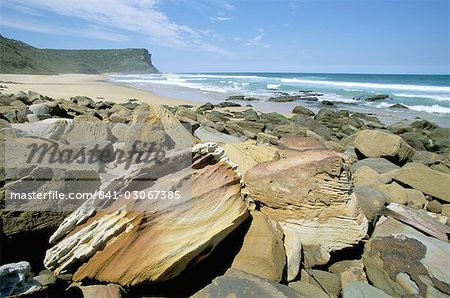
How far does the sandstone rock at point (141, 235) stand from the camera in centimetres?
208

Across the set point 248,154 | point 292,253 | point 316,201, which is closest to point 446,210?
point 316,201

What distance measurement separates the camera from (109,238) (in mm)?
→ 2121

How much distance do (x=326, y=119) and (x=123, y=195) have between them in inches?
481

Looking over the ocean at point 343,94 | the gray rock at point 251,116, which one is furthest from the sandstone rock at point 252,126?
the ocean at point 343,94

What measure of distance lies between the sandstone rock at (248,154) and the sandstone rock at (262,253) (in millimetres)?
1018

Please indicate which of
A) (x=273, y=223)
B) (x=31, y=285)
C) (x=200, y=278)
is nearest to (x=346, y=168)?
(x=273, y=223)

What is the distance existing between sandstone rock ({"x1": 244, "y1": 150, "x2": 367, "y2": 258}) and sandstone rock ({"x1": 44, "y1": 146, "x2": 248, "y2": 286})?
0.75 m

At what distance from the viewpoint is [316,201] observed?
117 inches

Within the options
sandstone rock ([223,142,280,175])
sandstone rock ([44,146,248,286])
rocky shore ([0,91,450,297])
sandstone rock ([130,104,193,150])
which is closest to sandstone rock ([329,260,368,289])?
rocky shore ([0,91,450,297])

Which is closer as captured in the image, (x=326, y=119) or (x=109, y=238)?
(x=109, y=238)

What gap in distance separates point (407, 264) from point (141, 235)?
216 cm

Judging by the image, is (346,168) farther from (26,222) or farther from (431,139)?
(431,139)

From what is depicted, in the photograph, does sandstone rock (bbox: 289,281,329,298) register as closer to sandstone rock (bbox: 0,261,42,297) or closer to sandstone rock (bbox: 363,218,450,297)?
sandstone rock (bbox: 363,218,450,297)

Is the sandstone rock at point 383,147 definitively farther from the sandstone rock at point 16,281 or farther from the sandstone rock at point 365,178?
the sandstone rock at point 16,281
